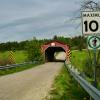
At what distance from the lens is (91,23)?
1302 cm

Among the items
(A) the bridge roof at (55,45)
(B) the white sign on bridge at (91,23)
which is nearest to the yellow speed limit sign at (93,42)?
(B) the white sign on bridge at (91,23)

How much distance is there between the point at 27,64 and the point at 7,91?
3193 cm

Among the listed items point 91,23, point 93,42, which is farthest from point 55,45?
point 91,23

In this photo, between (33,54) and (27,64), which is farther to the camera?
(33,54)

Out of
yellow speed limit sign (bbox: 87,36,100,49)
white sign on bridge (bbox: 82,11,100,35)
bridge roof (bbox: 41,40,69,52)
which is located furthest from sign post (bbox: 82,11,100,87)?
bridge roof (bbox: 41,40,69,52)

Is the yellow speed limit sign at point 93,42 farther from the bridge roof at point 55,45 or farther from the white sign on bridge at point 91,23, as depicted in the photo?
the bridge roof at point 55,45

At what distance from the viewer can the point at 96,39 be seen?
13602 millimetres

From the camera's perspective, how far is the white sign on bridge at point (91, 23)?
12.9m

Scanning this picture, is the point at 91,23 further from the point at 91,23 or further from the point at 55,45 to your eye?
the point at 55,45

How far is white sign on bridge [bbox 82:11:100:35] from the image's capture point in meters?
12.9

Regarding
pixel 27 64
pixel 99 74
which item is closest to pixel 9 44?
pixel 27 64

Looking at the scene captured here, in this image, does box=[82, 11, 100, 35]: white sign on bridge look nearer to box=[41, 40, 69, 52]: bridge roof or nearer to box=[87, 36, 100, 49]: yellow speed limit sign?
box=[87, 36, 100, 49]: yellow speed limit sign

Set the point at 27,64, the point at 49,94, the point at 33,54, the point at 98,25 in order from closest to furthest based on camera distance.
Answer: the point at 98,25 → the point at 49,94 → the point at 27,64 → the point at 33,54

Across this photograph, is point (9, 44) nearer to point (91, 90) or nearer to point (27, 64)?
point (27, 64)
